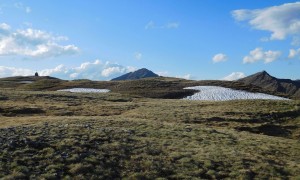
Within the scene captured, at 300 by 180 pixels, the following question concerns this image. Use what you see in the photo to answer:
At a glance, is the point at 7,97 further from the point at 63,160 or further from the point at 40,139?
the point at 63,160

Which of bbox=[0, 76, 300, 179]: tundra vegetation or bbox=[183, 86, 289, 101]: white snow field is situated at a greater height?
bbox=[183, 86, 289, 101]: white snow field

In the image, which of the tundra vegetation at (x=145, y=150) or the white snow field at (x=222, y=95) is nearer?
the tundra vegetation at (x=145, y=150)

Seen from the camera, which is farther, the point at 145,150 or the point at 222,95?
the point at 222,95

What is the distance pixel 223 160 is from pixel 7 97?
4734cm

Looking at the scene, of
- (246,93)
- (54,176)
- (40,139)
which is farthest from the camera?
(246,93)

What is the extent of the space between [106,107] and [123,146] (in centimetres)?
2951

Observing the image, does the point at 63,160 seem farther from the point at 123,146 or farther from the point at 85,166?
the point at 123,146

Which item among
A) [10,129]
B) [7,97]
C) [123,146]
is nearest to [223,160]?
[123,146]

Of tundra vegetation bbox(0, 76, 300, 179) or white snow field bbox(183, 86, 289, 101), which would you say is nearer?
tundra vegetation bbox(0, 76, 300, 179)

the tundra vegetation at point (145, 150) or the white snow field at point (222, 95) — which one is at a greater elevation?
the white snow field at point (222, 95)

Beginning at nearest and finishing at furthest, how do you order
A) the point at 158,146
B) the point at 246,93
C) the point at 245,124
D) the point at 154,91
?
1. the point at 158,146
2. the point at 245,124
3. the point at 246,93
4. the point at 154,91

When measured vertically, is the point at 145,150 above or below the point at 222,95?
below

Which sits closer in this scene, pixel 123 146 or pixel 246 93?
pixel 123 146

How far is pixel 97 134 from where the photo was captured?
1244 inches
